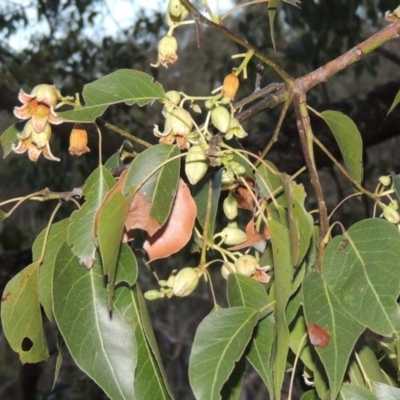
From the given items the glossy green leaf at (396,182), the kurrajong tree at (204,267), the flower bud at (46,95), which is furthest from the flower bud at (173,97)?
the glossy green leaf at (396,182)

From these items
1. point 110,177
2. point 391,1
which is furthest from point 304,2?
point 110,177

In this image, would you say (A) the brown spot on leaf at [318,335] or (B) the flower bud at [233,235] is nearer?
(A) the brown spot on leaf at [318,335]

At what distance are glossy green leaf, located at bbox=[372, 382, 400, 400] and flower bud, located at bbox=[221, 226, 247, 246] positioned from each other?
0.18 m

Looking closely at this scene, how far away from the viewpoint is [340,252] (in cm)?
61

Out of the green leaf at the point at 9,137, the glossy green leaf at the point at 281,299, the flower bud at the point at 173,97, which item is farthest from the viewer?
the green leaf at the point at 9,137

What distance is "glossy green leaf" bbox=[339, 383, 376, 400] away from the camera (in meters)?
0.63

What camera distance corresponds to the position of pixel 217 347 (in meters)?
0.60

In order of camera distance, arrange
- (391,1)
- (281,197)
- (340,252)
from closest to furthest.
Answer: (340,252) < (281,197) < (391,1)

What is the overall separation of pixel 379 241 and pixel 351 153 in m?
0.17

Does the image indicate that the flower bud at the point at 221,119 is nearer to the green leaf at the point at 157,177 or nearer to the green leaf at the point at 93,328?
the green leaf at the point at 157,177

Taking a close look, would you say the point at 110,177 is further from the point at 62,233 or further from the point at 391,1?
the point at 391,1

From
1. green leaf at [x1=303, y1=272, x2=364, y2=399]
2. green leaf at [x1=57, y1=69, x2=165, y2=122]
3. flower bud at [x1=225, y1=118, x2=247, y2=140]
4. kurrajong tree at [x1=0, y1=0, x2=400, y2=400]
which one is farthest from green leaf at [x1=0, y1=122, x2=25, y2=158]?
green leaf at [x1=303, y1=272, x2=364, y2=399]

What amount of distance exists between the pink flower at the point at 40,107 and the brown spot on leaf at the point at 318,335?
0.28m

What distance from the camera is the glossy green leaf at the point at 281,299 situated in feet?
1.79
